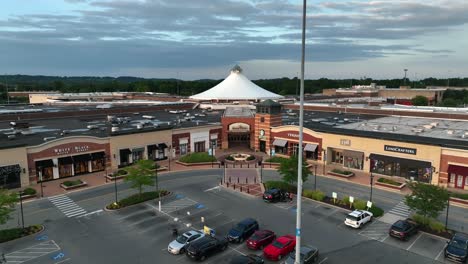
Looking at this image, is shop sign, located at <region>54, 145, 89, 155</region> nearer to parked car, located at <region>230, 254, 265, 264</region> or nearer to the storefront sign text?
parked car, located at <region>230, 254, 265, 264</region>

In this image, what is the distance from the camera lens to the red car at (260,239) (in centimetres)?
2644

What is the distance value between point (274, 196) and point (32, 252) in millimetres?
22649

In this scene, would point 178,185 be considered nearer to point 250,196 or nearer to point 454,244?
point 250,196

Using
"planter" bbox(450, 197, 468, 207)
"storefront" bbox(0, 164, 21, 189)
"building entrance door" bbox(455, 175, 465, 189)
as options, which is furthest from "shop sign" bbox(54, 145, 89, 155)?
"building entrance door" bbox(455, 175, 465, 189)

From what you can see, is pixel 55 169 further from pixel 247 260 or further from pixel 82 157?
pixel 247 260

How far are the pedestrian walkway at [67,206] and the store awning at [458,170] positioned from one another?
42.5 metres

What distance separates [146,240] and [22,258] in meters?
8.93

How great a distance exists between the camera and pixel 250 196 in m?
39.1

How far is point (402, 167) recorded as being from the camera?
4616 centimetres

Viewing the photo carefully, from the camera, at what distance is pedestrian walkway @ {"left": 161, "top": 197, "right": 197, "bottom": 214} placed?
114 ft

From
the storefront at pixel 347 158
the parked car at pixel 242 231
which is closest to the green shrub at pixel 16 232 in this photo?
the parked car at pixel 242 231

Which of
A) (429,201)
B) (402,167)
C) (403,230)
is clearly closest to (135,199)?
(403,230)

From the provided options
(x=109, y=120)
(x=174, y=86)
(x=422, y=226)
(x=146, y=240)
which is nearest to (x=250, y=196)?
(x=146, y=240)

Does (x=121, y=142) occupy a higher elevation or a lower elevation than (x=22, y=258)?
higher
